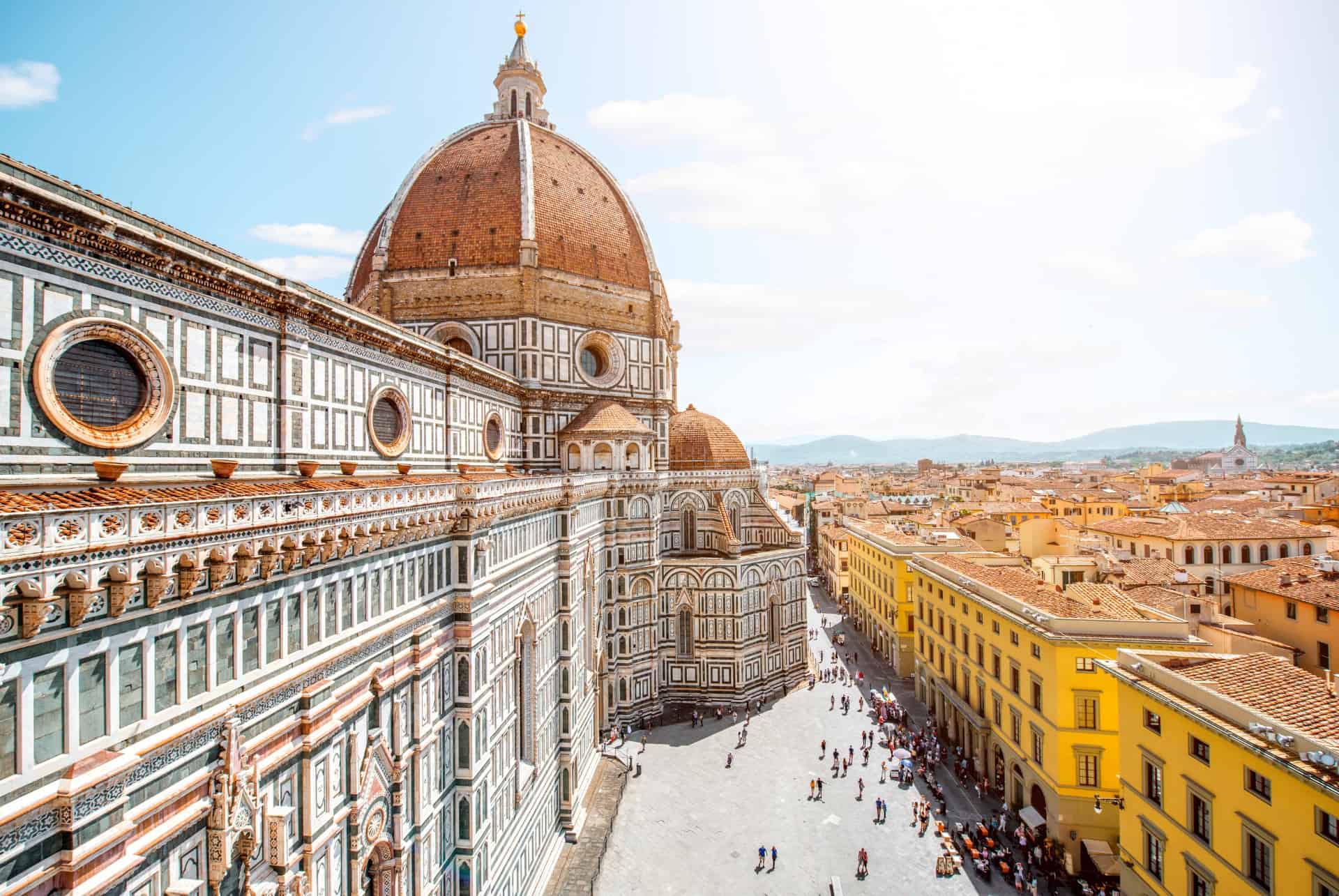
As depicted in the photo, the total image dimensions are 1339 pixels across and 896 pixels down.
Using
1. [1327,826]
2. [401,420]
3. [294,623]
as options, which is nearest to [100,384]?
[294,623]

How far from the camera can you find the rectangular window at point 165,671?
8.93 m

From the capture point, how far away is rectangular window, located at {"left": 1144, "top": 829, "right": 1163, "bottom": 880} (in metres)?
17.5

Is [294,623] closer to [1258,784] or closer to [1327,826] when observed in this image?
[1327,826]

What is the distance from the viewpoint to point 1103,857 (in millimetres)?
22516

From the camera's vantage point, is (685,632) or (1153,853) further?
(685,632)

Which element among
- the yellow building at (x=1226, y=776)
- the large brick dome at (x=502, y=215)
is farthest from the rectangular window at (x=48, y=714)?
the large brick dome at (x=502, y=215)

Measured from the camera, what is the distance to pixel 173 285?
1203cm

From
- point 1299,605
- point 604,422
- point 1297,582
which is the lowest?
point 1299,605

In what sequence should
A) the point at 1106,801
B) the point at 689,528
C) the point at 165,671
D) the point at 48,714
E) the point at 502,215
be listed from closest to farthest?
the point at 48,714 < the point at 165,671 < the point at 1106,801 < the point at 502,215 < the point at 689,528

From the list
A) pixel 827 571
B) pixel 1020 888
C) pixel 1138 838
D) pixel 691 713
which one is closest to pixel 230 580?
pixel 1138 838

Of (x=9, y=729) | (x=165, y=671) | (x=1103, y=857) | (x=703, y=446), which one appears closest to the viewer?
(x=9, y=729)

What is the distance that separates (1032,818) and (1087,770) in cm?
275

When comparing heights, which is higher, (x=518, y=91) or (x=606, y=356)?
(x=518, y=91)

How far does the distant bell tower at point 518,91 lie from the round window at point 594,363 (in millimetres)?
14418
